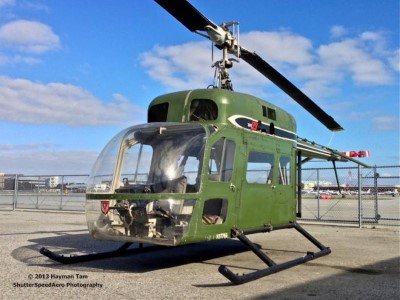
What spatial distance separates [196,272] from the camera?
24.7 ft

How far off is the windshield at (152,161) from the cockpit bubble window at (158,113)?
924 millimetres

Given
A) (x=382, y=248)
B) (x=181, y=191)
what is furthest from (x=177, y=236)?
(x=382, y=248)

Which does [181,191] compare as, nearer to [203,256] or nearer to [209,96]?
[209,96]

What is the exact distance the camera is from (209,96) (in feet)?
26.3

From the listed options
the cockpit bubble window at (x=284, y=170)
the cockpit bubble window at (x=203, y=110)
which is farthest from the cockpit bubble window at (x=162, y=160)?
Result: the cockpit bubble window at (x=284, y=170)

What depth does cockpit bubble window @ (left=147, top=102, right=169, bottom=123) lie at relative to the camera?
331 inches

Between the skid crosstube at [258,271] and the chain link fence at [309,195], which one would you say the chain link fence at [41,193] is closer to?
the chain link fence at [309,195]

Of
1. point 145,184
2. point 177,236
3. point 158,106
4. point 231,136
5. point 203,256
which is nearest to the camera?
point 177,236

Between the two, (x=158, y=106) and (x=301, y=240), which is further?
(x=301, y=240)

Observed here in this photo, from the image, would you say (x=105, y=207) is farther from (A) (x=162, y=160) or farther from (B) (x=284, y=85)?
(B) (x=284, y=85)

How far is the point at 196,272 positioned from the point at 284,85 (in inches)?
176

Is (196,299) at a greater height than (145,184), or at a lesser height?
lesser

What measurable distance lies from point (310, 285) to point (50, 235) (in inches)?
339

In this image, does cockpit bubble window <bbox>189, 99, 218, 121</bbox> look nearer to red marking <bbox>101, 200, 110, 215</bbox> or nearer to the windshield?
the windshield
